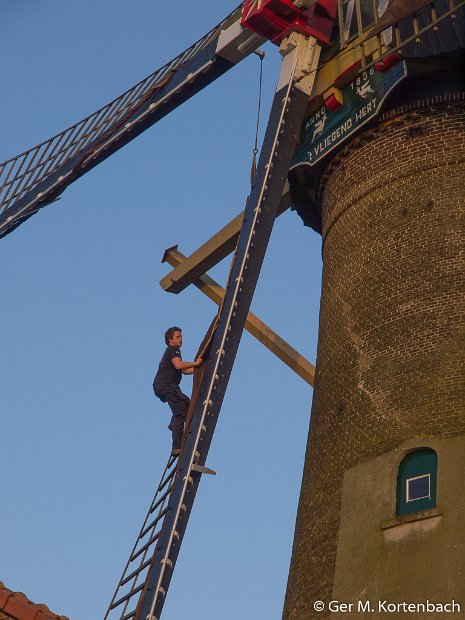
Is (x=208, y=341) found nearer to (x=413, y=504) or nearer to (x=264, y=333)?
(x=413, y=504)

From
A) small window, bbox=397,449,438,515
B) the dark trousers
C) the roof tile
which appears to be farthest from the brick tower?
the roof tile

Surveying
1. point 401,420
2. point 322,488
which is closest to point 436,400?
point 401,420

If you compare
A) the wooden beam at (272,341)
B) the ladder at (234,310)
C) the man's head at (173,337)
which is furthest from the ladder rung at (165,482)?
the wooden beam at (272,341)

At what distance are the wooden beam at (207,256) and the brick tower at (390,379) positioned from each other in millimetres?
1174

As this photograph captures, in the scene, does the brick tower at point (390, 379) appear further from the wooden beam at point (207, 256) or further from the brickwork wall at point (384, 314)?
the wooden beam at point (207, 256)

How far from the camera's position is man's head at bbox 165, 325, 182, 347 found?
42.3 ft

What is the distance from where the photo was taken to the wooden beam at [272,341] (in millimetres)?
15469

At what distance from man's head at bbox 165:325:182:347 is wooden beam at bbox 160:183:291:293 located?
3.16 meters

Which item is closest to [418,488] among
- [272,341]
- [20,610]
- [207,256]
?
[20,610]

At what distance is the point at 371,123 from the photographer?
14.6 m

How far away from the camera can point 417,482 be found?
11.9 metres

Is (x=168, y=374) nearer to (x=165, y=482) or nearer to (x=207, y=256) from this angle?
(x=165, y=482)

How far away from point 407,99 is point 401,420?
12.4ft

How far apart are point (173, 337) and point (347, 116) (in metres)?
3.54
